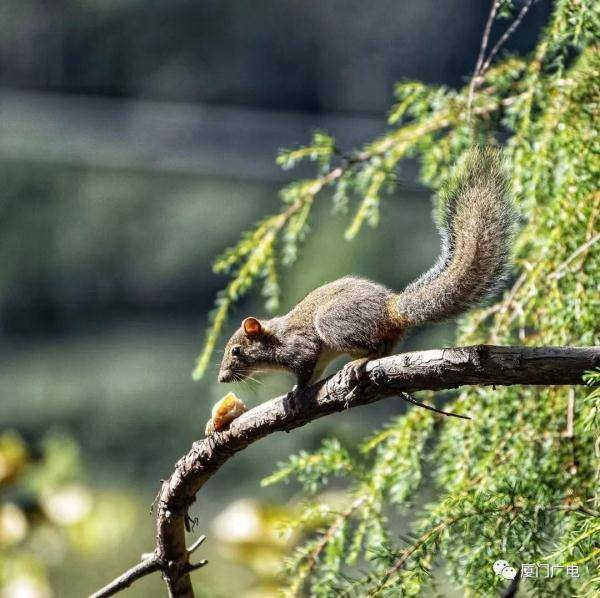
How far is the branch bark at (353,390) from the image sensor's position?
2.70 feet

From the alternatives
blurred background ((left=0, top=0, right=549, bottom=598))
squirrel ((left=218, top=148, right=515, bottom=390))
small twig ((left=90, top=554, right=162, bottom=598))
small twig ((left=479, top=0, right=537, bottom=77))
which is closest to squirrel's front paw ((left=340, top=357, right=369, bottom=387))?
squirrel ((left=218, top=148, right=515, bottom=390))

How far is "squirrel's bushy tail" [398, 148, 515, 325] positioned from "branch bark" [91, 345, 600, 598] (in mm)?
188

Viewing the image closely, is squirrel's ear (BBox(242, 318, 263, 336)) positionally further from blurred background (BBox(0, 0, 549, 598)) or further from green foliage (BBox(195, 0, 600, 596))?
blurred background (BBox(0, 0, 549, 598))

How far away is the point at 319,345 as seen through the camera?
4.77 ft

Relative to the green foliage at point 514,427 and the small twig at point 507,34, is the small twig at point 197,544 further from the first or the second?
the small twig at point 507,34

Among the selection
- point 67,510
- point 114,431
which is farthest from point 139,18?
point 67,510

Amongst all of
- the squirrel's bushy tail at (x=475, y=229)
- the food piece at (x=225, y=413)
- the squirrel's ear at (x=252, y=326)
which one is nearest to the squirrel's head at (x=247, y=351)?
the squirrel's ear at (x=252, y=326)

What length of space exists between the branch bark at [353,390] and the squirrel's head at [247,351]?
0.42 metres

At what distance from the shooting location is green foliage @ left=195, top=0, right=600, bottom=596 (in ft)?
3.52

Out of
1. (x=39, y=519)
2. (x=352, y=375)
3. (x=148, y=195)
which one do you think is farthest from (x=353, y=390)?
(x=148, y=195)

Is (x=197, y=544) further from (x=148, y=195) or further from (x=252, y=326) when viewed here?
(x=148, y=195)

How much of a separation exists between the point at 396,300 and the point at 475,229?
0.71 ft

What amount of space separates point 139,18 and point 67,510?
1.43 metres

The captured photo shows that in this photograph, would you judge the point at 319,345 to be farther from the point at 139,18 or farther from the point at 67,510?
the point at 139,18
